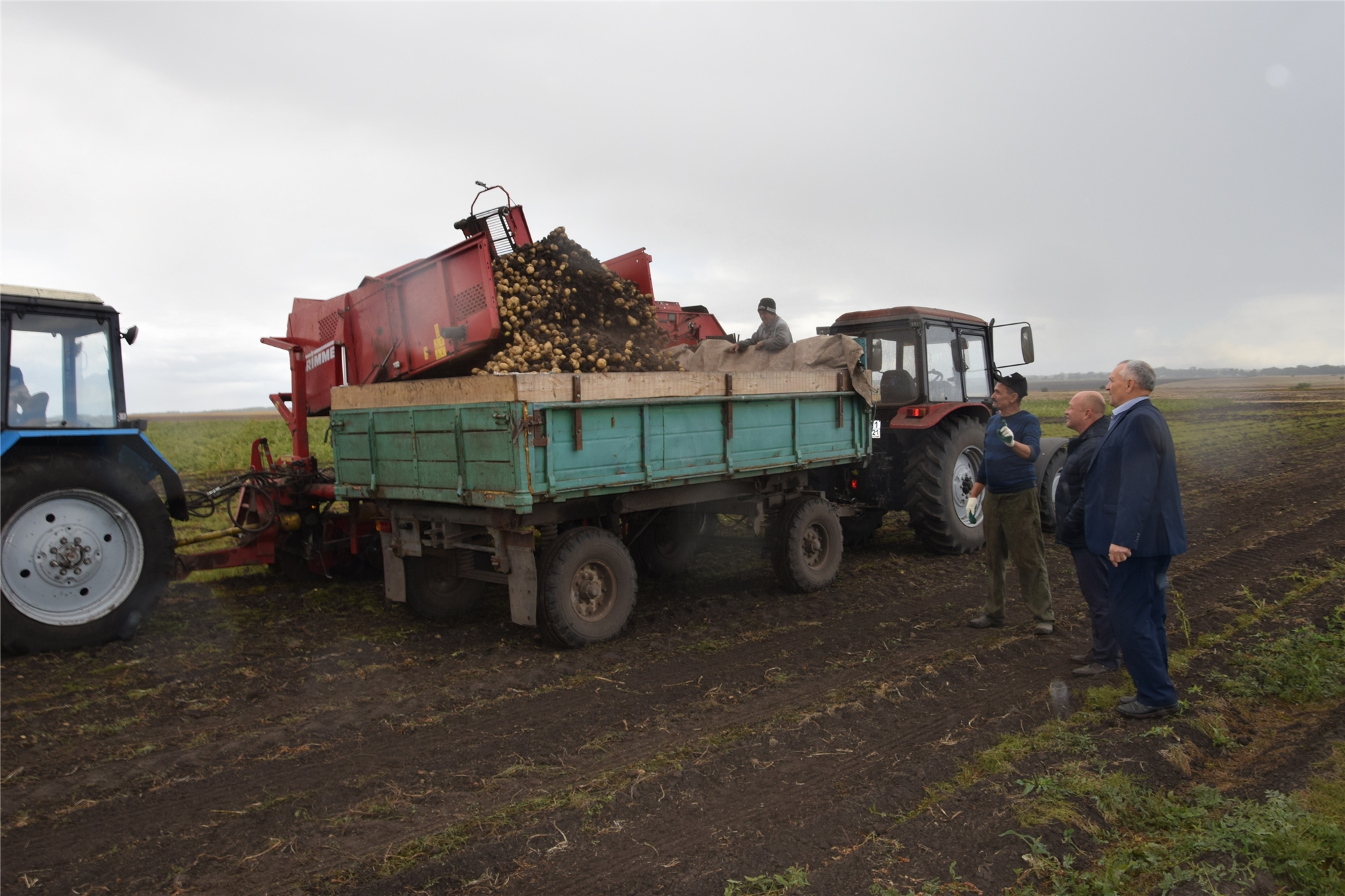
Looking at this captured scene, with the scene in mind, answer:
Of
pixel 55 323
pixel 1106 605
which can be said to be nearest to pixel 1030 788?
pixel 1106 605

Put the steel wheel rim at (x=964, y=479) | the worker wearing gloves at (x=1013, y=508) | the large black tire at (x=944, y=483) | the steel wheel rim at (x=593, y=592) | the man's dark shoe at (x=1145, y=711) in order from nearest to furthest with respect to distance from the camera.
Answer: the man's dark shoe at (x=1145, y=711) < the steel wheel rim at (x=593, y=592) < the worker wearing gloves at (x=1013, y=508) < the large black tire at (x=944, y=483) < the steel wheel rim at (x=964, y=479)

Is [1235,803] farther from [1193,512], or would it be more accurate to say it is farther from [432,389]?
[1193,512]

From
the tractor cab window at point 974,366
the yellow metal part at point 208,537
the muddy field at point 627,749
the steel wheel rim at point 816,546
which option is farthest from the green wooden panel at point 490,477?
the tractor cab window at point 974,366

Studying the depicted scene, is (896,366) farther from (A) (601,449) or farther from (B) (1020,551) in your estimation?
(A) (601,449)

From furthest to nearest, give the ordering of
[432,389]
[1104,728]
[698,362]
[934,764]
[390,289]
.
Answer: [698,362], [390,289], [432,389], [1104,728], [934,764]

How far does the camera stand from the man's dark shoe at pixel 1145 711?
432 cm

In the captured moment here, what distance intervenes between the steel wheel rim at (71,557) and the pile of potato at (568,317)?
2.64 meters

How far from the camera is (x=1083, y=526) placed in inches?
206

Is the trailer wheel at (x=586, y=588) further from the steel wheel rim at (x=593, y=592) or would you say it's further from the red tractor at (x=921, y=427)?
the red tractor at (x=921, y=427)

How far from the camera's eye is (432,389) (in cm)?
569

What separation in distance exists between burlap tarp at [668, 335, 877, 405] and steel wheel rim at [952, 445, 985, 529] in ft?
4.98

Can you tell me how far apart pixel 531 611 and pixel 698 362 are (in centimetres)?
365

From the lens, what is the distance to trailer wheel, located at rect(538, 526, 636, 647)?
5484mm

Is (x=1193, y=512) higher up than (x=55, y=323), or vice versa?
(x=55, y=323)
